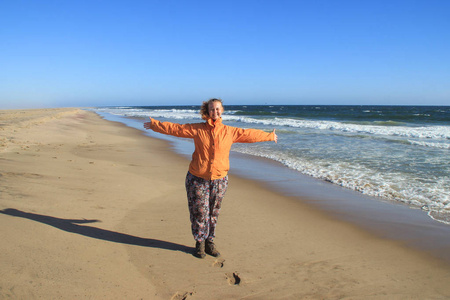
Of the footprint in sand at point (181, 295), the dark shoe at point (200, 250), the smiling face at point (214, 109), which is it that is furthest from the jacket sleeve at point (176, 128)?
the footprint in sand at point (181, 295)

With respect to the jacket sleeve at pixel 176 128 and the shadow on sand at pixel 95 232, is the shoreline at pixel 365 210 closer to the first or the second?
the shadow on sand at pixel 95 232

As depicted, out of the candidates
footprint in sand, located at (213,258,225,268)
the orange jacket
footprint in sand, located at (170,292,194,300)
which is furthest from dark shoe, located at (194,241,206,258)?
the orange jacket

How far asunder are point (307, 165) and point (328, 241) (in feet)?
17.2

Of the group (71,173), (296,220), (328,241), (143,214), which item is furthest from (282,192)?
(71,173)

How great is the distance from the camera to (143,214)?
15.1 feet

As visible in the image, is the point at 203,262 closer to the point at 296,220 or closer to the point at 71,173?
the point at 296,220

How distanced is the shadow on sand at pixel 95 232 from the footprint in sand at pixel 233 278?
0.66 meters

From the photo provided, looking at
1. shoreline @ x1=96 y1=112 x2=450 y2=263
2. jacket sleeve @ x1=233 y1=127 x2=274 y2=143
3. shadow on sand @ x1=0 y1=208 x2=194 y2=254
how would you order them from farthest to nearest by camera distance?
shoreline @ x1=96 y1=112 x2=450 y2=263
shadow on sand @ x1=0 y1=208 x2=194 y2=254
jacket sleeve @ x1=233 y1=127 x2=274 y2=143

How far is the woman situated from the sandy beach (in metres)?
0.50

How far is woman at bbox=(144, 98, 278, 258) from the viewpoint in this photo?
3.16 m

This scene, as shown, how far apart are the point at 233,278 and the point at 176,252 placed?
2.69 feet

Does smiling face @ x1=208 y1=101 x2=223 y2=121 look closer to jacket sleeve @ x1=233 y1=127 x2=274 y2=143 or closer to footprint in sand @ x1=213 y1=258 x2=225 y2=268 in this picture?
jacket sleeve @ x1=233 y1=127 x2=274 y2=143

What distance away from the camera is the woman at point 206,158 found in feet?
10.4

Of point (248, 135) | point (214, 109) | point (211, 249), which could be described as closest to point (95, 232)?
point (211, 249)
